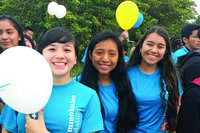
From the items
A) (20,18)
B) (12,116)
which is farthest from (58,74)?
(20,18)

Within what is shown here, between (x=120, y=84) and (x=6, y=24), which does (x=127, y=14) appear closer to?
(x=6, y=24)

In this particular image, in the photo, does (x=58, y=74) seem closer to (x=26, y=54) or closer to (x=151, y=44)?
(x=26, y=54)

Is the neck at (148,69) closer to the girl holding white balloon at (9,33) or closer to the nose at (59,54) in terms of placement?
the nose at (59,54)

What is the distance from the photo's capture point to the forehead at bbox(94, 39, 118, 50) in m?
2.67

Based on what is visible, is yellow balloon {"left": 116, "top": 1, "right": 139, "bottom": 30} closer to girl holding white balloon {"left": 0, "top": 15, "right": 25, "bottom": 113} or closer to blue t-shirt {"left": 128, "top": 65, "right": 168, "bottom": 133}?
girl holding white balloon {"left": 0, "top": 15, "right": 25, "bottom": 113}

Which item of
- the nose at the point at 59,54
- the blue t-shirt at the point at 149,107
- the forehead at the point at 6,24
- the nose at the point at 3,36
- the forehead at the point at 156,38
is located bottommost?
the blue t-shirt at the point at 149,107

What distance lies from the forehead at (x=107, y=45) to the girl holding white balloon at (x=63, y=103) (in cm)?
54

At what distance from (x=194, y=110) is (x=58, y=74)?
3.36 ft

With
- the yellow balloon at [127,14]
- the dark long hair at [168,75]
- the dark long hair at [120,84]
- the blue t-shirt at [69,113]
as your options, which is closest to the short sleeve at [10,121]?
the blue t-shirt at [69,113]

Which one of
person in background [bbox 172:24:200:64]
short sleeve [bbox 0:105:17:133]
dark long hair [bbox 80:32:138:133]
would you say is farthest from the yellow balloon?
short sleeve [bbox 0:105:17:133]

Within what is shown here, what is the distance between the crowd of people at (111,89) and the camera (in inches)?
79.9

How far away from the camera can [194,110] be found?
216 centimetres

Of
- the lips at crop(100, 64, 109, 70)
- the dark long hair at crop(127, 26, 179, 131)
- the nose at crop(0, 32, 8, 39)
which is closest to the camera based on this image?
the lips at crop(100, 64, 109, 70)

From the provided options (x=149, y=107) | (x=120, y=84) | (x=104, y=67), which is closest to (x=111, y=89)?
(x=120, y=84)
